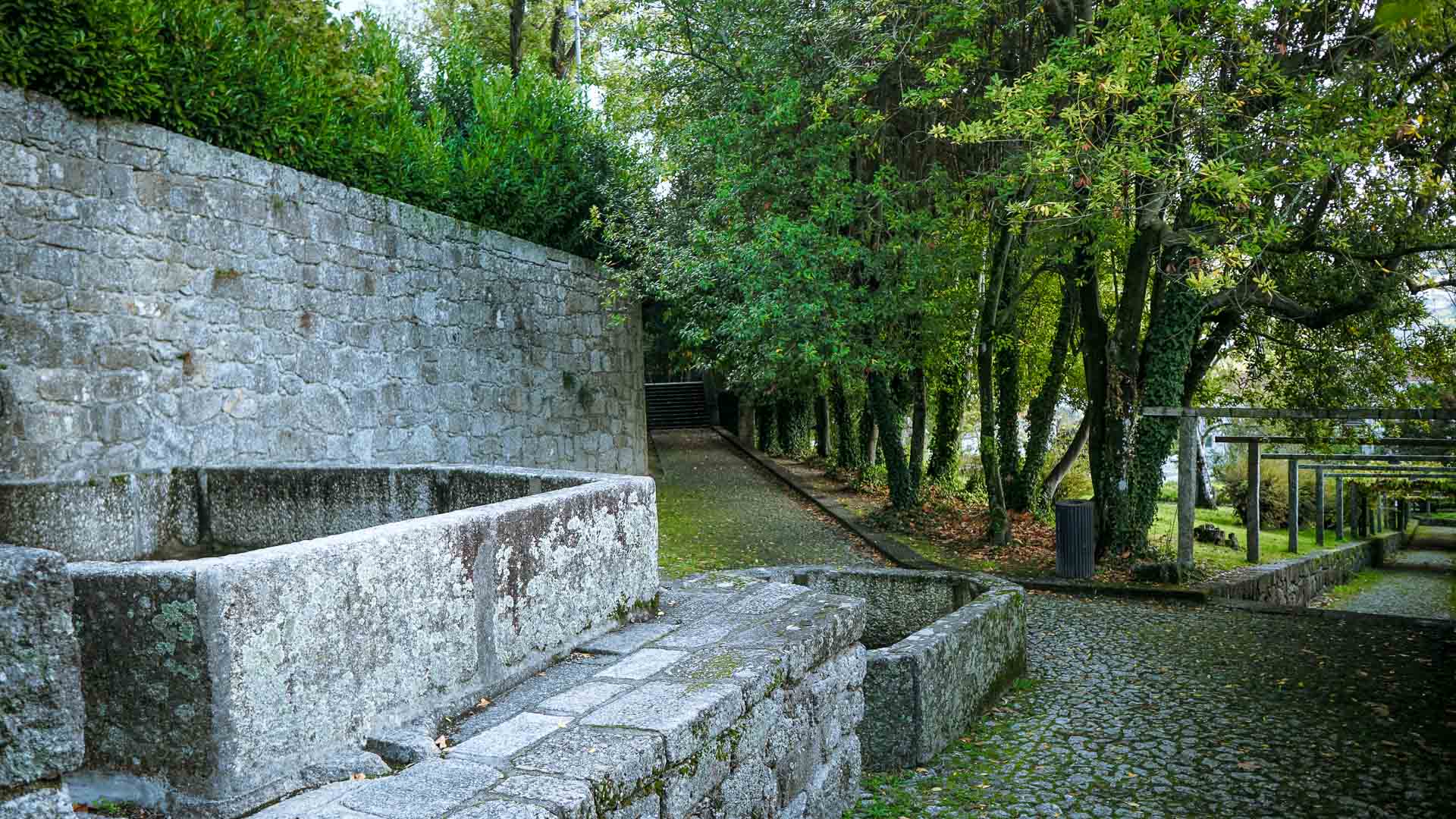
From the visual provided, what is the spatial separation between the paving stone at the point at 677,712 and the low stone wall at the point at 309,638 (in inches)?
18.5

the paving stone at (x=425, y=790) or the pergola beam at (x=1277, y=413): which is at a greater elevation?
the pergola beam at (x=1277, y=413)

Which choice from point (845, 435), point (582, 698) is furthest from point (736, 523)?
point (582, 698)

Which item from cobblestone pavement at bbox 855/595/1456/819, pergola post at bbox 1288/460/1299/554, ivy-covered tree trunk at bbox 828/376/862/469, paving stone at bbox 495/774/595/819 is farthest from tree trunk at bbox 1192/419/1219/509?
paving stone at bbox 495/774/595/819

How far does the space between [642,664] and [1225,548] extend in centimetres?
1539

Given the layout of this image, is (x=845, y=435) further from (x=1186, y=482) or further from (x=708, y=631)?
(x=708, y=631)

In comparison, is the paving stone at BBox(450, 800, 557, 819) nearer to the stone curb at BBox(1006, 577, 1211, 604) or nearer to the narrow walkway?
the stone curb at BBox(1006, 577, 1211, 604)

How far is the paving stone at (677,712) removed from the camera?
2.74 meters

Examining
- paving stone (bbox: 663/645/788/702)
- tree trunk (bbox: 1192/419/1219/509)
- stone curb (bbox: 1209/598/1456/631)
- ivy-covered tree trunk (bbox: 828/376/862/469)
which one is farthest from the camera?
tree trunk (bbox: 1192/419/1219/509)

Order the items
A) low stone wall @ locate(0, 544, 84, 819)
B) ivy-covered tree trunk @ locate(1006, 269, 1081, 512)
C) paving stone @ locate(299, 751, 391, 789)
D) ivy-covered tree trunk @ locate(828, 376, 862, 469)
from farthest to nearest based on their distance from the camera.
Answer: ivy-covered tree trunk @ locate(828, 376, 862, 469) < ivy-covered tree trunk @ locate(1006, 269, 1081, 512) < paving stone @ locate(299, 751, 391, 789) < low stone wall @ locate(0, 544, 84, 819)

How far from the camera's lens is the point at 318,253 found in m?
7.38

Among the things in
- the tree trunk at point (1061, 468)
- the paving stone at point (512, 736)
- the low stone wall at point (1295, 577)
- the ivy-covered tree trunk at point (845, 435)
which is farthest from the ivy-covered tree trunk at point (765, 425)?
the paving stone at point (512, 736)

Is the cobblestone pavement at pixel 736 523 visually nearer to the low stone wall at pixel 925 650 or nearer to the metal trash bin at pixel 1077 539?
the metal trash bin at pixel 1077 539

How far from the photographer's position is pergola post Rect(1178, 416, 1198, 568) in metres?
10.7

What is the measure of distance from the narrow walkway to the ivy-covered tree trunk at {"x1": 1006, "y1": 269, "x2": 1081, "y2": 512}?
13.7ft
